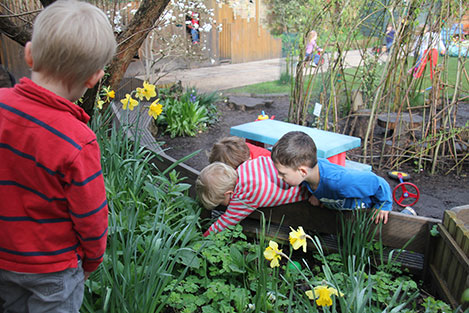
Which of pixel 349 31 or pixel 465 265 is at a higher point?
Answer: pixel 349 31

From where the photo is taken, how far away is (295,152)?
Result: 220 centimetres

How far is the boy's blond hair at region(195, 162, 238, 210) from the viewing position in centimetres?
243

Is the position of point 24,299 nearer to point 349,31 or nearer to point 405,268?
point 405,268

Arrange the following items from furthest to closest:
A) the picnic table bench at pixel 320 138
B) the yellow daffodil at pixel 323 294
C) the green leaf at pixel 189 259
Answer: the picnic table bench at pixel 320 138
the green leaf at pixel 189 259
the yellow daffodil at pixel 323 294

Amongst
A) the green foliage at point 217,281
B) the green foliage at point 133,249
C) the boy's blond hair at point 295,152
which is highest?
the boy's blond hair at point 295,152

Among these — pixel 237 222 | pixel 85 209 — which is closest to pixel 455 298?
pixel 237 222

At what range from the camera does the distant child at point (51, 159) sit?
42.8 inches

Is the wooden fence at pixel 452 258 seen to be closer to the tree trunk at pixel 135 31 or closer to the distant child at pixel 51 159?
the distant child at pixel 51 159

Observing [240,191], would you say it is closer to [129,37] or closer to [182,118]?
[129,37]

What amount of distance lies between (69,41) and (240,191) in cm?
153

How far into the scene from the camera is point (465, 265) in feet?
5.85

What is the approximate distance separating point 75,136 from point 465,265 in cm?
166

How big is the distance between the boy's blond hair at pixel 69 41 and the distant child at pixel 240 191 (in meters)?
1.39

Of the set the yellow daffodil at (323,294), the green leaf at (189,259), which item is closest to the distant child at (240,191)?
the green leaf at (189,259)
